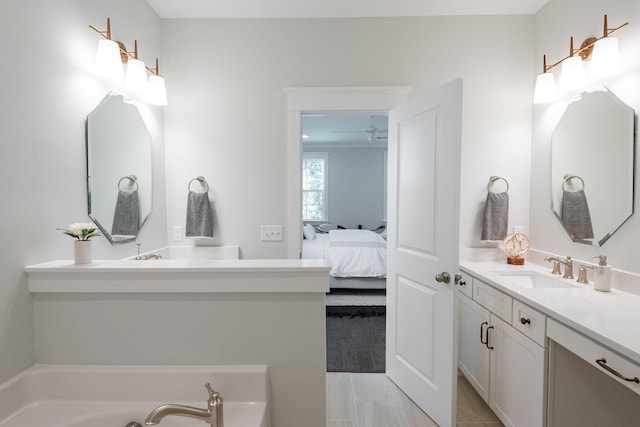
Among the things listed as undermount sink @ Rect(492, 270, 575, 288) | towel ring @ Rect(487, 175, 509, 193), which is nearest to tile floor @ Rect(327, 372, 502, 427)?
undermount sink @ Rect(492, 270, 575, 288)

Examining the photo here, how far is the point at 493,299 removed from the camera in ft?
6.16

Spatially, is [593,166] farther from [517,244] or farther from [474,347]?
[474,347]

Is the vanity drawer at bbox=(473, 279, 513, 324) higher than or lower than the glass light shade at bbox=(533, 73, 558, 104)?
lower

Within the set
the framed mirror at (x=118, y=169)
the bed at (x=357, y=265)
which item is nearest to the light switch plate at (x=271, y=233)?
the framed mirror at (x=118, y=169)

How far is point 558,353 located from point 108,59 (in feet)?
8.67

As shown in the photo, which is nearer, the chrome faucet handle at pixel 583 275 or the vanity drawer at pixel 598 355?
the vanity drawer at pixel 598 355

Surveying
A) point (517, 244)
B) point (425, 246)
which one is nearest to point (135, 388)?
point (425, 246)

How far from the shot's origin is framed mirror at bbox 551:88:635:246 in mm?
1679

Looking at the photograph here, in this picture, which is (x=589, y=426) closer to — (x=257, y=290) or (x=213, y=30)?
(x=257, y=290)

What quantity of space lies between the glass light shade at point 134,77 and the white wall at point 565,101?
271 cm

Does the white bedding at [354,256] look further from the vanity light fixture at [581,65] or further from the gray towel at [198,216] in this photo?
the vanity light fixture at [581,65]

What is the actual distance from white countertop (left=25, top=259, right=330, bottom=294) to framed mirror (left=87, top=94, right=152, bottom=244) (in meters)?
0.52

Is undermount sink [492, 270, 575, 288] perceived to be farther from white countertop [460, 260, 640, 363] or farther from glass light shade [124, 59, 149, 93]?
glass light shade [124, 59, 149, 93]

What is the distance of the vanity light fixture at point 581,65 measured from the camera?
66.3 inches
